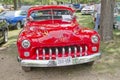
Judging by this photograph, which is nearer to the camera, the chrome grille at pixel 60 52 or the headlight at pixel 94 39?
the chrome grille at pixel 60 52

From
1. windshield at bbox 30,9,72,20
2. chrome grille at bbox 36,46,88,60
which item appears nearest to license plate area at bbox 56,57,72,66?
chrome grille at bbox 36,46,88,60

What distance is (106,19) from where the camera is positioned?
921cm

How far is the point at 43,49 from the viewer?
17.7ft

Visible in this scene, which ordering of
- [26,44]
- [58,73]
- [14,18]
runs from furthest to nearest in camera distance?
[14,18] < [58,73] < [26,44]

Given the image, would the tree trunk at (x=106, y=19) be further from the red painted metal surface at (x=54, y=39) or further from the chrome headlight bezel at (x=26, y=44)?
the chrome headlight bezel at (x=26, y=44)

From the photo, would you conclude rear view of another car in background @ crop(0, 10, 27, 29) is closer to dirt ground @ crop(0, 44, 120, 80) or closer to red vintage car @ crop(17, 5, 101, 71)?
dirt ground @ crop(0, 44, 120, 80)

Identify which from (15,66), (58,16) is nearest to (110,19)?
(58,16)

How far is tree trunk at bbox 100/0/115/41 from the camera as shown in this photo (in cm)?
916

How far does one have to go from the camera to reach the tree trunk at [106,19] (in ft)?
30.0

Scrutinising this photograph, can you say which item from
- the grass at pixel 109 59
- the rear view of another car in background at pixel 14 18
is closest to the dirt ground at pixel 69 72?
the grass at pixel 109 59

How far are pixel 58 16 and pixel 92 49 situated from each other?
6.66ft

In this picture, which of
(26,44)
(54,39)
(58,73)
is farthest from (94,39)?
(26,44)

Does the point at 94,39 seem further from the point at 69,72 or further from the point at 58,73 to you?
the point at 58,73

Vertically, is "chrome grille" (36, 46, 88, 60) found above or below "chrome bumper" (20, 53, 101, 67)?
above
